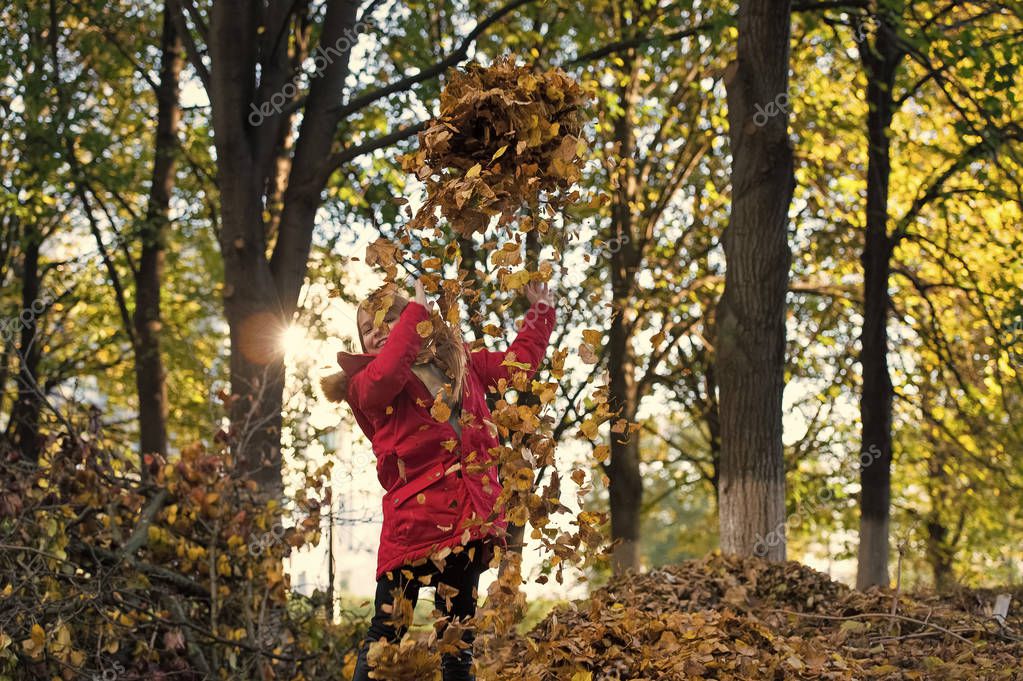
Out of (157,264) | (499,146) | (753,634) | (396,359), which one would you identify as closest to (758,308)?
Result: (753,634)

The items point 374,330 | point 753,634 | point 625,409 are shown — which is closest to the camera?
point 374,330

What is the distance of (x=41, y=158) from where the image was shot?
1235 centimetres

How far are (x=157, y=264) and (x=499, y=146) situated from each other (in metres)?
9.76

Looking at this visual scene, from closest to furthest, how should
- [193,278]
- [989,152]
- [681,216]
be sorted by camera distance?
[989,152] < [681,216] < [193,278]

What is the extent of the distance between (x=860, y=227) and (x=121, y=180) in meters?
8.89

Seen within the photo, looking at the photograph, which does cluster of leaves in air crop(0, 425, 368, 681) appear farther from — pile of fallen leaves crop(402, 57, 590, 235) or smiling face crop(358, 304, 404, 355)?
pile of fallen leaves crop(402, 57, 590, 235)

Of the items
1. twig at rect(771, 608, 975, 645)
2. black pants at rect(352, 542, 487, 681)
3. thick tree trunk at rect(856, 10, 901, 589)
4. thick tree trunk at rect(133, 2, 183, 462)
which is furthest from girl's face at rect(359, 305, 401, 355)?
thick tree trunk at rect(133, 2, 183, 462)

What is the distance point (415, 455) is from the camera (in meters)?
3.98

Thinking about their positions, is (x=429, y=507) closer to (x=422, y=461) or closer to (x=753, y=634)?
(x=422, y=461)

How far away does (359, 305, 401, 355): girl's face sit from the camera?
13.6 feet

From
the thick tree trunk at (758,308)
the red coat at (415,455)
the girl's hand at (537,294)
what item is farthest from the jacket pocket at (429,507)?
the thick tree trunk at (758,308)

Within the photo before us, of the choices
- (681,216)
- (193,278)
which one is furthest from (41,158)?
(681,216)

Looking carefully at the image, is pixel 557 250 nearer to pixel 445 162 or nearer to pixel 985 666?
pixel 445 162

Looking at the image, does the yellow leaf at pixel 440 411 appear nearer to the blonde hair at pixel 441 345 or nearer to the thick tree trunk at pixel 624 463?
the blonde hair at pixel 441 345
